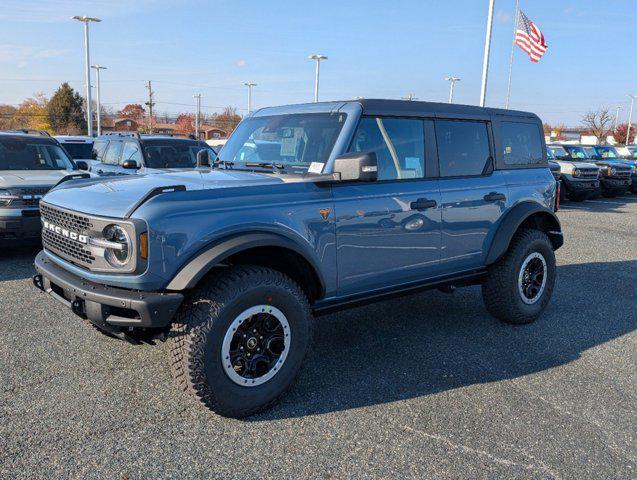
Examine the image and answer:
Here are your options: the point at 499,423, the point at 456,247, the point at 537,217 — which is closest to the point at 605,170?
the point at 537,217

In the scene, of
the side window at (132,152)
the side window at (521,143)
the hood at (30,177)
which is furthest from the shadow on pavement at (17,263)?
the side window at (521,143)

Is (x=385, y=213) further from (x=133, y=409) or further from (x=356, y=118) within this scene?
(x=133, y=409)

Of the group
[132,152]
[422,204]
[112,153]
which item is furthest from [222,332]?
[112,153]

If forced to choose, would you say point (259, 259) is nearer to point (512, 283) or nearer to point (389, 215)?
A: point (389, 215)

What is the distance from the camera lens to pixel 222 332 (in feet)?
10.4

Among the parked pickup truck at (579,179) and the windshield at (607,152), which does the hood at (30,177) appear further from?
the windshield at (607,152)

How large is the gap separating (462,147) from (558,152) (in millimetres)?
16117

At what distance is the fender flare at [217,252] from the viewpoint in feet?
9.89

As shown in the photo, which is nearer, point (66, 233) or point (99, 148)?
point (66, 233)

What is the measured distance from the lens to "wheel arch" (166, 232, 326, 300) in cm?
303

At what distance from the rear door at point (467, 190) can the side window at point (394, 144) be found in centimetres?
25

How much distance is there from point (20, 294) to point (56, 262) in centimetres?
254

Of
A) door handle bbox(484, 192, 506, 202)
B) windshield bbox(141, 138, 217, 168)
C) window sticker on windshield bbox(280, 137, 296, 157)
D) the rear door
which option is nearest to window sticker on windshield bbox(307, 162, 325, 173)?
window sticker on windshield bbox(280, 137, 296, 157)

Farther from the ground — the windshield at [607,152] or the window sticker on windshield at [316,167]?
the windshield at [607,152]
